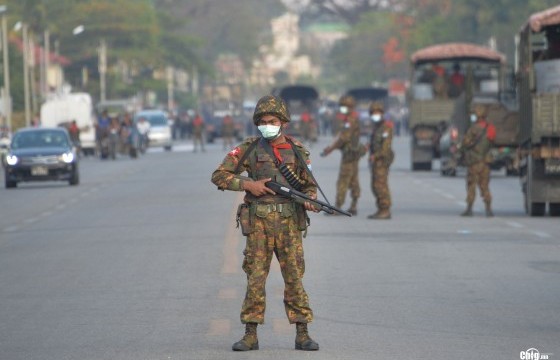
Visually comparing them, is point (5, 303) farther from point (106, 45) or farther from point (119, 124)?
point (106, 45)

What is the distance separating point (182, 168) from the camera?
165 ft

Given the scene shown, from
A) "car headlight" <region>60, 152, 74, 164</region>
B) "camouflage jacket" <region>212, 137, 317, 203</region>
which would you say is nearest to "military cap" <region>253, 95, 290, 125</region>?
"camouflage jacket" <region>212, 137, 317, 203</region>

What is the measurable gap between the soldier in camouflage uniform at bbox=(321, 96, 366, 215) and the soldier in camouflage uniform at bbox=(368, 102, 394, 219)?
51 cm

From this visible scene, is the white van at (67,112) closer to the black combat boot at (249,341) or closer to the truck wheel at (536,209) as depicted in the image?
the truck wheel at (536,209)

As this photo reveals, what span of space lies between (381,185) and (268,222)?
45.3 feet

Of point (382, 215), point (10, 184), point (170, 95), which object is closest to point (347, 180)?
point (382, 215)

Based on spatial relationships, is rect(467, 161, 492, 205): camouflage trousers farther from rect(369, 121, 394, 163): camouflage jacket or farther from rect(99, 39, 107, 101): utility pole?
rect(99, 39, 107, 101): utility pole

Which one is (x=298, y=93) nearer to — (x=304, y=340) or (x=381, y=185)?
(x=381, y=185)

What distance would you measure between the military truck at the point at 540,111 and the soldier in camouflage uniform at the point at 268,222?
44.3ft

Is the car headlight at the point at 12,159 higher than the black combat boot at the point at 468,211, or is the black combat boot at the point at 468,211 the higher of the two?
the car headlight at the point at 12,159

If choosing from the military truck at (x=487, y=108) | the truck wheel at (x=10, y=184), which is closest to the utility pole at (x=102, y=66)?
the military truck at (x=487, y=108)

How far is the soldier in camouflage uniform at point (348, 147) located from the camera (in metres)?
25.4

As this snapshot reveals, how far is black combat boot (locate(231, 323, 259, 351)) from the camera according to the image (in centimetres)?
1113

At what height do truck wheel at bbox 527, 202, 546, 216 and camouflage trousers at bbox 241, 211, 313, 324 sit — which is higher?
camouflage trousers at bbox 241, 211, 313, 324
